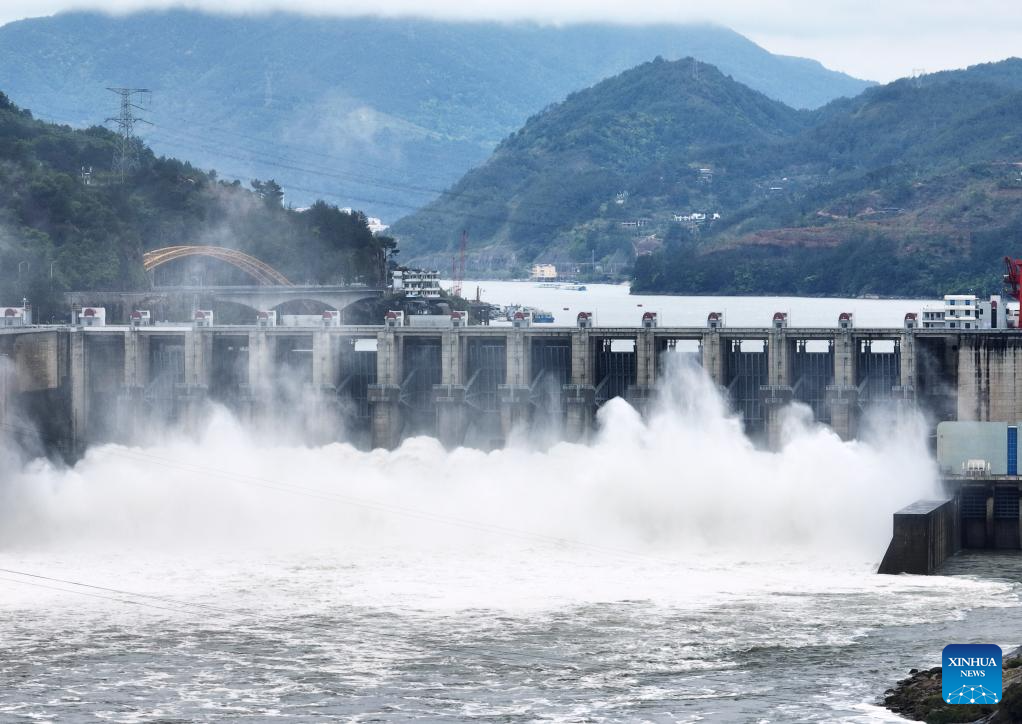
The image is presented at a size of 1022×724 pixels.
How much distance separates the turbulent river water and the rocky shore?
3.80 feet

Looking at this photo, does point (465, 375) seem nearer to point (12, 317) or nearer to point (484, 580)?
point (484, 580)

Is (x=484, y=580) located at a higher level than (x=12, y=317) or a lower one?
lower

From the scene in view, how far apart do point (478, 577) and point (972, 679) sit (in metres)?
32.6

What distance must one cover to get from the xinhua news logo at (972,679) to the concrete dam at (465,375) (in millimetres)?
42491

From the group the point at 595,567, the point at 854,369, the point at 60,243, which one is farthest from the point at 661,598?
the point at 60,243

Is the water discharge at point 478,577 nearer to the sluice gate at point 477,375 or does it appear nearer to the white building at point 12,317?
the sluice gate at point 477,375

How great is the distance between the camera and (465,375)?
338ft

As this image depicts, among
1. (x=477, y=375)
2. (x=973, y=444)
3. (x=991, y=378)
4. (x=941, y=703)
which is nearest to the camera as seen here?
(x=941, y=703)

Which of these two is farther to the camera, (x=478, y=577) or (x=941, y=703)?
(x=478, y=577)

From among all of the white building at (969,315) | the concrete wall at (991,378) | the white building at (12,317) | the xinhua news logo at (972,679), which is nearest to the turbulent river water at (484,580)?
the concrete wall at (991,378)

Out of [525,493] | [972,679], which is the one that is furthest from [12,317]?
[972,679]

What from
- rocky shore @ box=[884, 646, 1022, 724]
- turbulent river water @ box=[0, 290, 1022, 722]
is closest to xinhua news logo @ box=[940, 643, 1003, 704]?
rocky shore @ box=[884, 646, 1022, 724]

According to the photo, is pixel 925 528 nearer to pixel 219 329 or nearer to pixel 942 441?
pixel 942 441

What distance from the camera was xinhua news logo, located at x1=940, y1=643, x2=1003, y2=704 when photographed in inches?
1991
